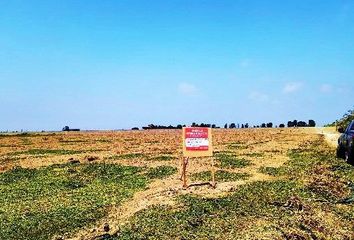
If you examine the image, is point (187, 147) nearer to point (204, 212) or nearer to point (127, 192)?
point (127, 192)

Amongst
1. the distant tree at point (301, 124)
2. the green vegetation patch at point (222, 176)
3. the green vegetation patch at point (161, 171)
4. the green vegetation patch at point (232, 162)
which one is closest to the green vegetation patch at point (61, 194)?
the green vegetation patch at point (161, 171)

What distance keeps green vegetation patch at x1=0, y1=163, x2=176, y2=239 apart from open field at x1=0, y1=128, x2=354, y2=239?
37 mm

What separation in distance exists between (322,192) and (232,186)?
333 cm

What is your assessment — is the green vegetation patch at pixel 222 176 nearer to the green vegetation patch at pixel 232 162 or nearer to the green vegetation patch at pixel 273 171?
the green vegetation patch at pixel 273 171

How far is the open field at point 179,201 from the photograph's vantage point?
12.4 meters

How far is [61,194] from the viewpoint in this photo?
757 inches

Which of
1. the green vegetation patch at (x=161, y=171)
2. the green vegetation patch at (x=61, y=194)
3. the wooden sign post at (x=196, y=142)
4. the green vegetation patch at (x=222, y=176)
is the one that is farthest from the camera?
the green vegetation patch at (x=161, y=171)

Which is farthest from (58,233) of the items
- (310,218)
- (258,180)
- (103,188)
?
(258,180)

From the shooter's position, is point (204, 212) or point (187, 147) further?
point (187, 147)

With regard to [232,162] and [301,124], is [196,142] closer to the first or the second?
[232,162]

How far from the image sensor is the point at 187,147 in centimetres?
1822

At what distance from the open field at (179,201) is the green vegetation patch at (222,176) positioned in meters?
0.04

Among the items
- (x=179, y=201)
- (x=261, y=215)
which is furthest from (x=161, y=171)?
(x=261, y=215)

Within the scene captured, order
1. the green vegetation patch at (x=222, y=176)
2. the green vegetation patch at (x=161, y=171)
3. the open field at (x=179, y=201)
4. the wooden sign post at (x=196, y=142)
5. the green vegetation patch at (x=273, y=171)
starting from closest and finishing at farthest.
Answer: the open field at (x=179, y=201) < the wooden sign post at (x=196, y=142) < the green vegetation patch at (x=222, y=176) < the green vegetation patch at (x=273, y=171) < the green vegetation patch at (x=161, y=171)
